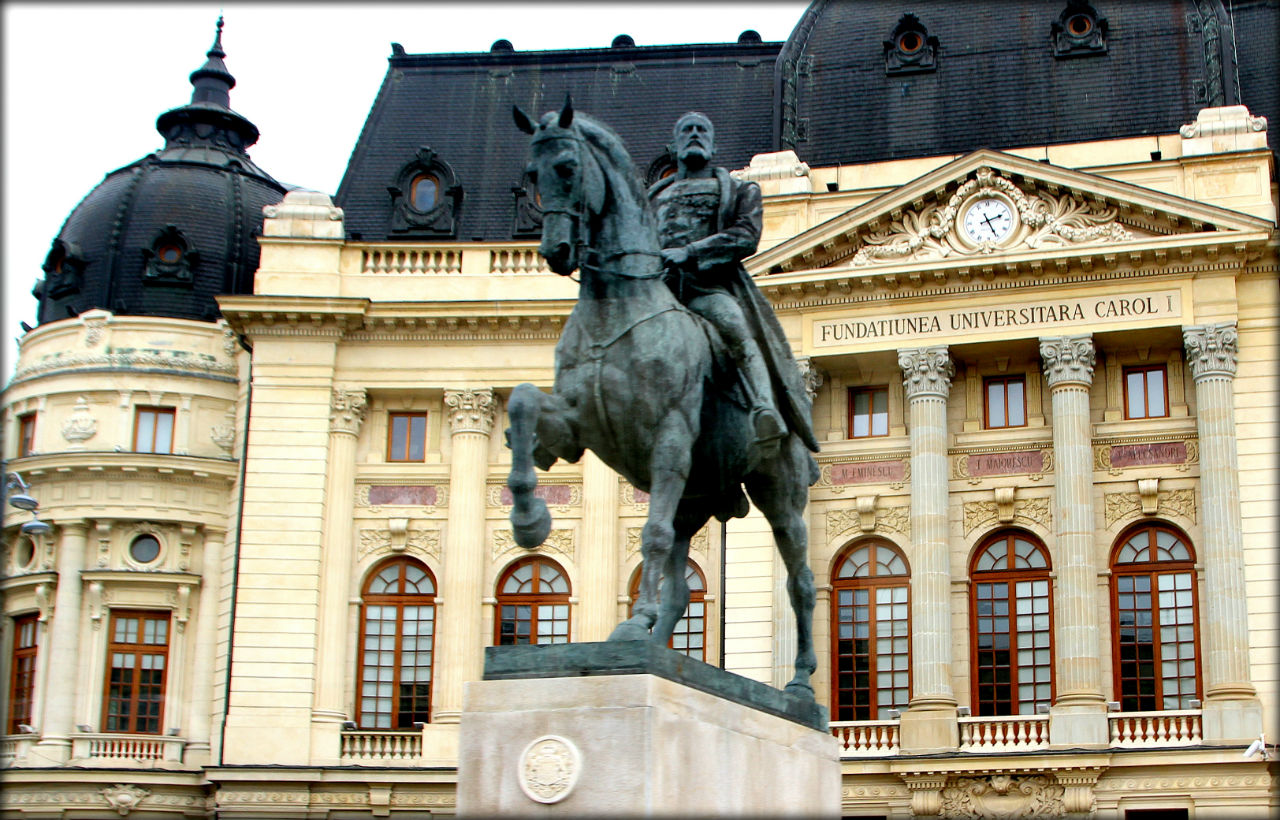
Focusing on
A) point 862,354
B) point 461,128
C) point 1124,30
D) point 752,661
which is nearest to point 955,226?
point 862,354

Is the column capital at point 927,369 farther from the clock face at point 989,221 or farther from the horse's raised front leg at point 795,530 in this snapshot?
the horse's raised front leg at point 795,530

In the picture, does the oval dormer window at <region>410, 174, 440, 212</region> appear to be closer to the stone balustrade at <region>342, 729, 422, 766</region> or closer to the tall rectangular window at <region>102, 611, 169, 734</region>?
the tall rectangular window at <region>102, 611, 169, 734</region>

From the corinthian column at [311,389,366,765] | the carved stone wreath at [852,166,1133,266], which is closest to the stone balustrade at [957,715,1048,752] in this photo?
the carved stone wreath at [852,166,1133,266]

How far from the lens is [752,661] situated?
4012cm

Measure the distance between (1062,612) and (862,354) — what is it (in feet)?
22.0

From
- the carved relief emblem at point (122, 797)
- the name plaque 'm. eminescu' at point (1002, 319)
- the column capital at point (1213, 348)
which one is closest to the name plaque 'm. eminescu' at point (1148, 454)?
the column capital at point (1213, 348)

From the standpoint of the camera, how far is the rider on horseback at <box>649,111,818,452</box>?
12.5m

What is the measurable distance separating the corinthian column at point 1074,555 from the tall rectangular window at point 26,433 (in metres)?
22.6

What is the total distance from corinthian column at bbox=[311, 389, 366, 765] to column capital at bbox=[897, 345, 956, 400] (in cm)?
1185

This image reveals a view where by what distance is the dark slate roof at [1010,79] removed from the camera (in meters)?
42.5

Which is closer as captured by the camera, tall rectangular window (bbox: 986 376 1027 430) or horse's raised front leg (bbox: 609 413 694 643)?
horse's raised front leg (bbox: 609 413 694 643)

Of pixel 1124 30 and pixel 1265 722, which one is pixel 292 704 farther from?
pixel 1124 30

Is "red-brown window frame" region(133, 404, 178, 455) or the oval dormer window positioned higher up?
the oval dormer window

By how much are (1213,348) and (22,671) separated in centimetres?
2647
